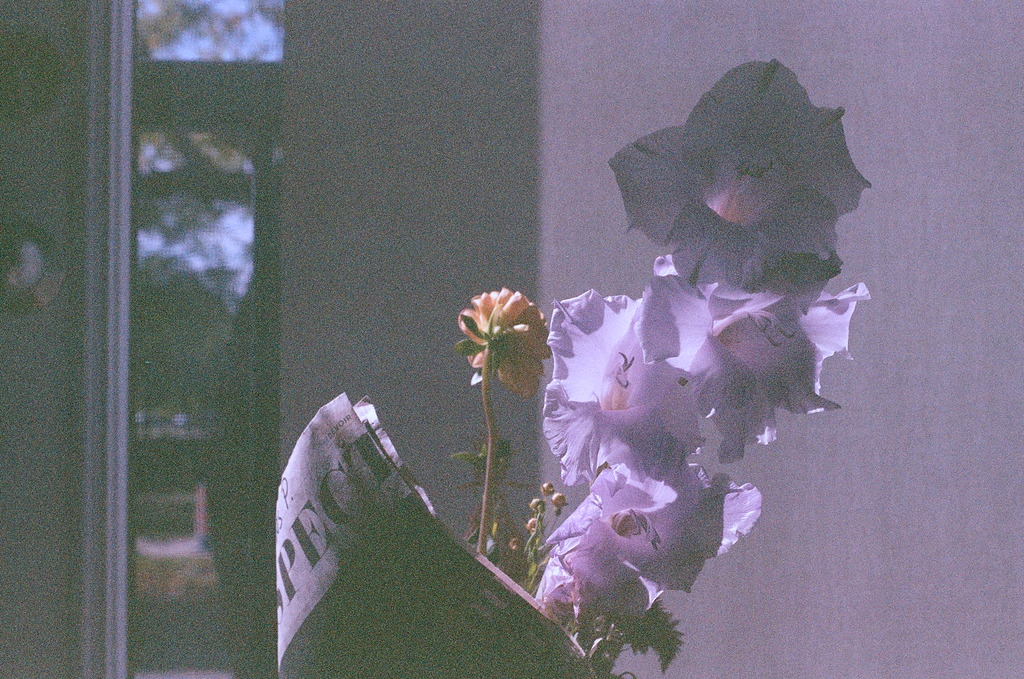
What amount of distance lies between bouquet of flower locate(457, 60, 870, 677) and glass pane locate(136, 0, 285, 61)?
2.80ft

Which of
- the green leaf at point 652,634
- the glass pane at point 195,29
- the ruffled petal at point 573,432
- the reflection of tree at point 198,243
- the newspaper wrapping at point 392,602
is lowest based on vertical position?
the green leaf at point 652,634

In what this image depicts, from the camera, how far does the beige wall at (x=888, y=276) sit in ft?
3.37

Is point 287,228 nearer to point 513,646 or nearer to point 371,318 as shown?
point 371,318

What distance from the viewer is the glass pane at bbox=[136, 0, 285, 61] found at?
1.03m

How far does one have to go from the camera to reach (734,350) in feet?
1.22

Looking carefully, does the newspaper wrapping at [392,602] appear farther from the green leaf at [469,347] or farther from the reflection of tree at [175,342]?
the reflection of tree at [175,342]

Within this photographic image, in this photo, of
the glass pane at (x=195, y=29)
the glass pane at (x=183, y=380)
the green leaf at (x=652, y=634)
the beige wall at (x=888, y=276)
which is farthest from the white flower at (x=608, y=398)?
the glass pane at (x=195, y=29)

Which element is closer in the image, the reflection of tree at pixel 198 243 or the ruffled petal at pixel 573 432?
the ruffled petal at pixel 573 432

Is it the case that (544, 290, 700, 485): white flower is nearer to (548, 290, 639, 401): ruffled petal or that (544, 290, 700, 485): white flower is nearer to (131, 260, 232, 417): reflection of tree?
(548, 290, 639, 401): ruffled petal

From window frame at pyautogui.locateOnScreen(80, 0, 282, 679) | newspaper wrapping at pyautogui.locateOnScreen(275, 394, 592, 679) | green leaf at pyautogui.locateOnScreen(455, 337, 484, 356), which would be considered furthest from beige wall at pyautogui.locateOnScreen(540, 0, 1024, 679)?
newspaper wrapping at pyautogui.locateOnScreen(275, 394, 592, 679)

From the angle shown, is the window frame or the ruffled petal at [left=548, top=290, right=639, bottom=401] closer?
the ruffled petal at [left=548, top=290, right=639, bottom=401]

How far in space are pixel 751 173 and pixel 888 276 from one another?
0.83m

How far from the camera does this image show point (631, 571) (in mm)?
380

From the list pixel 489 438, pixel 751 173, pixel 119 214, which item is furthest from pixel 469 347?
pixel 119 214
